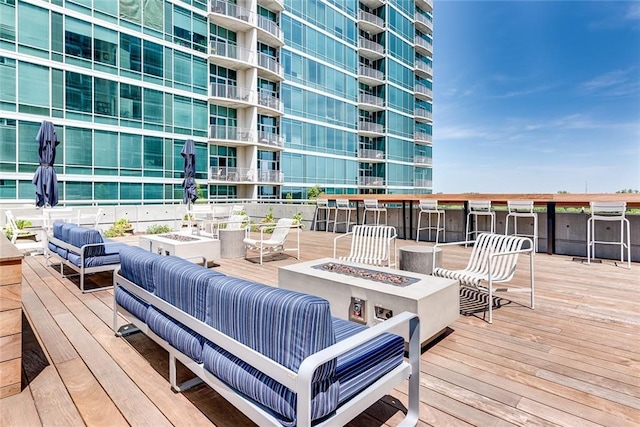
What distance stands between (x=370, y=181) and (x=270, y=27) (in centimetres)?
1204

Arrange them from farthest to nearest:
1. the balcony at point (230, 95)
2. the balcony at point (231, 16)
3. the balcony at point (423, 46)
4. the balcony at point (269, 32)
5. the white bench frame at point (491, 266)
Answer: the balcony at point (423, 46) < the balcony at point (269, 32) < the balcony at point (230, 95) < the balcony at point (231, 16) < the white bench frame at point (491, 266)

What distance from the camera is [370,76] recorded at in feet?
82.1

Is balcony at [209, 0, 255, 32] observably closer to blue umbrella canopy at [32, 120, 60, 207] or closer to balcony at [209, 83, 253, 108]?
balcony at [209, 83, 253, 108]

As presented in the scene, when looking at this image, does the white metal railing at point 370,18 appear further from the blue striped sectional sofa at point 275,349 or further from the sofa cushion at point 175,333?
the blue striped sectional sofa at point 275,349

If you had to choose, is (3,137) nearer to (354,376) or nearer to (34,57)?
(34,57)

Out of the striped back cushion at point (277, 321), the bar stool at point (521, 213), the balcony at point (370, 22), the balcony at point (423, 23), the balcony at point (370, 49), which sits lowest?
the striped back cushion at point (277, 321)

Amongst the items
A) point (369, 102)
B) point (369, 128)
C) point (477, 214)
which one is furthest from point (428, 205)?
point (369, 102)

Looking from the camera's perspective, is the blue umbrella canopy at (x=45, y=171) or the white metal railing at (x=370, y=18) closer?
the blue umbrella canopy at (x=45, y=171)

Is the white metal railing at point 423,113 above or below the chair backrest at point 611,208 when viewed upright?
above

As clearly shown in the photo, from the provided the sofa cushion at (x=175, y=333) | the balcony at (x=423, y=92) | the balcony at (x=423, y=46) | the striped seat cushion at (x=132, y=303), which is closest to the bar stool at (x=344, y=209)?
the striped seat cushion at (x=132, y=303)

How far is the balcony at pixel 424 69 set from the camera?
95.9 ft

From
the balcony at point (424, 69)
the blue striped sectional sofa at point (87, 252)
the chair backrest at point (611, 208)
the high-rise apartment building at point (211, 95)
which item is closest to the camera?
the blue striped sectional sofa at point (87, 252)

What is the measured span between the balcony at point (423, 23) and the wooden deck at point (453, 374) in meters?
30.4

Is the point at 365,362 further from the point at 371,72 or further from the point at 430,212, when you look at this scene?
the point at 371,72
